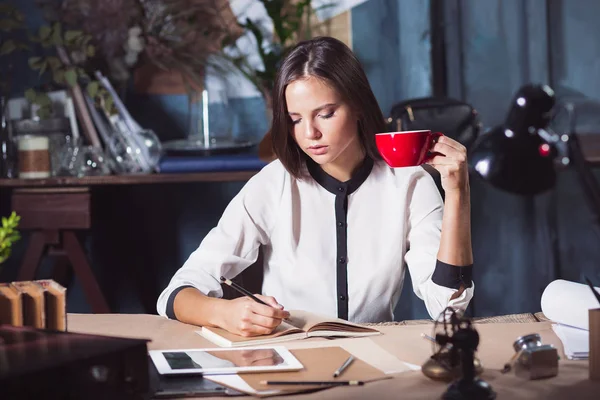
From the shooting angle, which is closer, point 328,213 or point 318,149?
point 318,149

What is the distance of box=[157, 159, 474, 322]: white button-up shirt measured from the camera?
2170 mm

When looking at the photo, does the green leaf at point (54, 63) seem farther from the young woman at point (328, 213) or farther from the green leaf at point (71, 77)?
the young woman at point (328, 213)

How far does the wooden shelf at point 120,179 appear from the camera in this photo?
3.18 metres

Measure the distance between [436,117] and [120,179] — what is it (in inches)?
47.8

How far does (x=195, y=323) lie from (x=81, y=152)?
5.60ft

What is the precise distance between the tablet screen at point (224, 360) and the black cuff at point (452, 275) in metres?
0.53

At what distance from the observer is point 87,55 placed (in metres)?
3.41

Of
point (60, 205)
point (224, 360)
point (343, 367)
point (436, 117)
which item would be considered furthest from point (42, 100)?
point (343, 367)

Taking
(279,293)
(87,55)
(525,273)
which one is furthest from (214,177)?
(525,273)

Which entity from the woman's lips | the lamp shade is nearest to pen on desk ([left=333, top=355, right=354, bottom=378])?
the woman's lips

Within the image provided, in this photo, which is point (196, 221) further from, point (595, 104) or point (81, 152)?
point (595, 104)

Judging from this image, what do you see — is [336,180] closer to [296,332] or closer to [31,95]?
[296,332]

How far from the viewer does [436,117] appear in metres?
3.16

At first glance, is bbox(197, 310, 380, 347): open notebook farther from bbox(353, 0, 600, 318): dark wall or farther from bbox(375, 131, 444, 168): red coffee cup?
bbox(353, 0, 600, 318): dark wall
